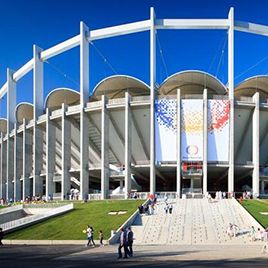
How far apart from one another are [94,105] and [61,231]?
2915 cm

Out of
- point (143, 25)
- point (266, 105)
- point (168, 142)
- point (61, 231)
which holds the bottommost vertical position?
point (61, 231)

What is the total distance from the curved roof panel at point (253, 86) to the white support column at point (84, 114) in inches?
782

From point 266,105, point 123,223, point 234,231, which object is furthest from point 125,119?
point 234,231

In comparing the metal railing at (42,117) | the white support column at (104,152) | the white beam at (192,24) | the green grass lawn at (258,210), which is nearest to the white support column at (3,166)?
the metal railing at (42,117)

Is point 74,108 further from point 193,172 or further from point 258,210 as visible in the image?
point 258,210

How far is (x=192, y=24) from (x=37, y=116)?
2517 cm

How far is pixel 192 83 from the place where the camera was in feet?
213

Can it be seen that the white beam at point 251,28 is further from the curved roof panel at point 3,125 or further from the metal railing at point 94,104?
the curved roof panel at point 3,125

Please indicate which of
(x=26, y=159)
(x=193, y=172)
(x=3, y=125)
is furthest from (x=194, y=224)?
(x=3, y=125)

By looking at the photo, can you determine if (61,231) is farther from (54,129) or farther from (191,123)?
(54,129)

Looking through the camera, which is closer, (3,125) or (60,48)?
(60,48)

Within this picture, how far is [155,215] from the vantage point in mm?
38750

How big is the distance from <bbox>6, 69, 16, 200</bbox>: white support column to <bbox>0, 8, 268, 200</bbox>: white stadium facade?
192 inches

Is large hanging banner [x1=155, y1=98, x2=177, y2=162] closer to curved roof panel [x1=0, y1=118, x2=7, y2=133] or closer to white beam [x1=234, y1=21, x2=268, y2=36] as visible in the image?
white beam [x1=234, y1=21, x2=268, y2=36]
